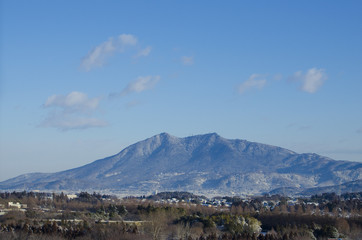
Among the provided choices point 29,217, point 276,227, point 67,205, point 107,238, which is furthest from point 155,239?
point 67,205

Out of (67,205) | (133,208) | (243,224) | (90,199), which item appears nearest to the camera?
(243,224)

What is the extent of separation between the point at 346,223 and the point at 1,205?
7257cm

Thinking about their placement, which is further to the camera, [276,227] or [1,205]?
[1,205]

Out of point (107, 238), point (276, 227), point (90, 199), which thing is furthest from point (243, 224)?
point (90, 199)

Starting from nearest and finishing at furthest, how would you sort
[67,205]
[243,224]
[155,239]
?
[155,239], [243,224], [67,205]

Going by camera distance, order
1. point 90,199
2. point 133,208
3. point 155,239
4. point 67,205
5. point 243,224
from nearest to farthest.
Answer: point 155,239 → point 243,224 → point 133,208 → point 67,205 → point 90,199

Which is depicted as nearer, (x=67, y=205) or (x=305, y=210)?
(x=305, y=210)

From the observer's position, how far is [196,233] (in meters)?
85.4

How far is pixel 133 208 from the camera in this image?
12769 centimetres

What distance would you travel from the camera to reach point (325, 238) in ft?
259

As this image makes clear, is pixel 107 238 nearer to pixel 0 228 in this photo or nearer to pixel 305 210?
pixel 0 228

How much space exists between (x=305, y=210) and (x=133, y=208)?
35511 millimetres

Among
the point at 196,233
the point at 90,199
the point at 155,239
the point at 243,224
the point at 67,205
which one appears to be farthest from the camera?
the point at 90,199

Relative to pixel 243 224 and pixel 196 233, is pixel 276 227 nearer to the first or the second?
pixel 243 224
